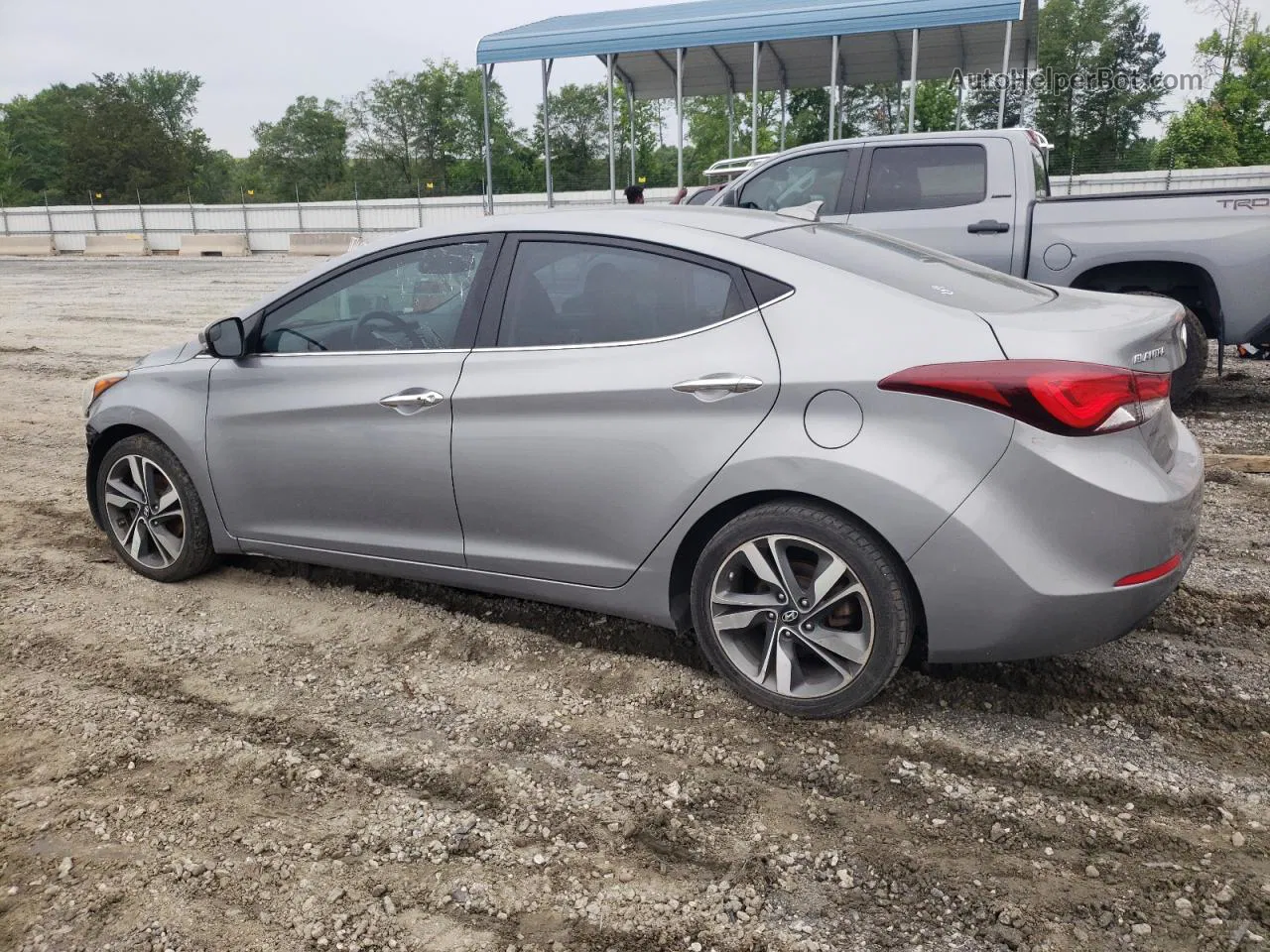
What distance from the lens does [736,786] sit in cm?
298

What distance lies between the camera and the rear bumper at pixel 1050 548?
2.87m

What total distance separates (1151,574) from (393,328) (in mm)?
2810

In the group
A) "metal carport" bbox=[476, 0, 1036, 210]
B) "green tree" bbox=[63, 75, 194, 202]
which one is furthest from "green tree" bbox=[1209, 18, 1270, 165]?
"green tree" bbox=[63, 75, 194, 202]

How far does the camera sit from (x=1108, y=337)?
2975 mm

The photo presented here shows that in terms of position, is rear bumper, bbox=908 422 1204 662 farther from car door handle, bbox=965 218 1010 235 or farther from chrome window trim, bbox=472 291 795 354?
car door handle, bbox=965 218 1010 235

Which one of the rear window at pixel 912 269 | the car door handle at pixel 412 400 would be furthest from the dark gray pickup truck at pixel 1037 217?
the car door handle at pixel 412 400

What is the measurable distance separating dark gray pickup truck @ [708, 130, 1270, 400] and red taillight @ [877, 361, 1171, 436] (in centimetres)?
405

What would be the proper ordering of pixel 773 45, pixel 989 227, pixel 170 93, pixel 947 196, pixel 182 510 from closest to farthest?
pixel 182 510, pixel 989 227, pixel 947 196, pixel 773 45, pixel 170 93

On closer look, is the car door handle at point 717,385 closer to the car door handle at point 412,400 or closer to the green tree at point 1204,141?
the car door handle at point 412,400

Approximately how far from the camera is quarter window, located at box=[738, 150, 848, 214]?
27.8 ft

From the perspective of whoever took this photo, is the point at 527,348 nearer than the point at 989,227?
Yes

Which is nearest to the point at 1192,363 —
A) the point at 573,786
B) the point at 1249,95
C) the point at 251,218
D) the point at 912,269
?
the point at 912,269

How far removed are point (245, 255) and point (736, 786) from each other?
108 ft

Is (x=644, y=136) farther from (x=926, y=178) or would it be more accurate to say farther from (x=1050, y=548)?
(x=1050, y=548)
